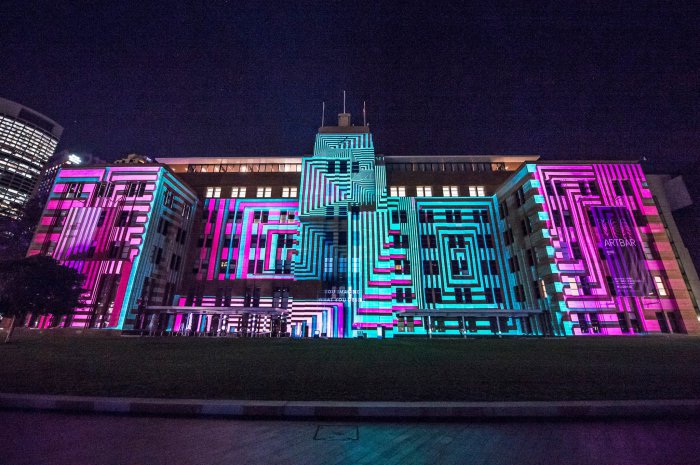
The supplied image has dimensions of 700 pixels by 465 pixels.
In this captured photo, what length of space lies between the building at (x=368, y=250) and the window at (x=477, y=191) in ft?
2.15

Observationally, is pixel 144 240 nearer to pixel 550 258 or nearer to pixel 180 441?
pixel 180 441

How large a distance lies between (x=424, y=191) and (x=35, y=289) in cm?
4630

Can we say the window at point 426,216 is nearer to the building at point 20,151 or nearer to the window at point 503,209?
the window at point 503,209

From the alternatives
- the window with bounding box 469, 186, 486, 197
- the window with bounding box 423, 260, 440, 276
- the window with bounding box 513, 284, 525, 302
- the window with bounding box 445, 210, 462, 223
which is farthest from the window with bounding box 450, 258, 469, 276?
the window with bounding box 469, 186, 486, 197

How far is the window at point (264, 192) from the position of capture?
49.4 meters

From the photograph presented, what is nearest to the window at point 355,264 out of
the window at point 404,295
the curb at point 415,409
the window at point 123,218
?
the window at point 404,295

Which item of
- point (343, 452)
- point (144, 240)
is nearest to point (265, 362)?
point (343, 452)

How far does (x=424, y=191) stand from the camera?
1930 inches

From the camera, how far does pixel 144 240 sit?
35250 millimetres

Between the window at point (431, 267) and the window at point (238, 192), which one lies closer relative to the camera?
the window at point (431, 267)

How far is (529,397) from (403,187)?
147 feet

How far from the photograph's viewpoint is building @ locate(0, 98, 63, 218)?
96875 mm

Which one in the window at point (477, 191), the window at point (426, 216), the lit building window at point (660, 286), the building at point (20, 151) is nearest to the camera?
the lit building window at point (660, 286)

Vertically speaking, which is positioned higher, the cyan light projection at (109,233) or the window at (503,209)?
the window at (503,209)
